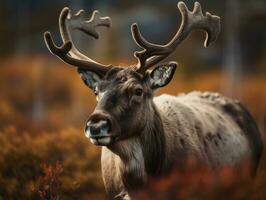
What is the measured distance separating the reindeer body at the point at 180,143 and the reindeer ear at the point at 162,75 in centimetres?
28

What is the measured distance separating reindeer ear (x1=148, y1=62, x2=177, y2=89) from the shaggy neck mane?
0.70 ft

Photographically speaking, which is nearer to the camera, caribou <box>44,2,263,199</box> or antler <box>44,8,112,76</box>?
caribou <box>44,2,263,199</box>

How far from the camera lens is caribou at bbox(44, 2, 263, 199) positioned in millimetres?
Answer: 8914

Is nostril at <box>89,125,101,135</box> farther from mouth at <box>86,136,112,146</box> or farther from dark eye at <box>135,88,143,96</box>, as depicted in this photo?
dark eye at <box>135,88,143,96</box>

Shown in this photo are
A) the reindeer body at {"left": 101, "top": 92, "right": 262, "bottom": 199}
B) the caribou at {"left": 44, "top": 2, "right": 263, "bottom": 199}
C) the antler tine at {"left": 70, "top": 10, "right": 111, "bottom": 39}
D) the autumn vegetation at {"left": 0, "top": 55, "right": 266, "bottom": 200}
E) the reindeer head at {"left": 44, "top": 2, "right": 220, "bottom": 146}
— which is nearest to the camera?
the autumn vegetation at {"left": 0, "top": 55, "right": 266, "bottom": 200}

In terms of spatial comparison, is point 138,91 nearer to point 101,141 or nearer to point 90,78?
point 90,78

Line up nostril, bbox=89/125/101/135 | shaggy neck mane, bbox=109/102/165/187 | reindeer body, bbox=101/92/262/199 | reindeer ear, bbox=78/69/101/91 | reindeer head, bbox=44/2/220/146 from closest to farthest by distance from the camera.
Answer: nostril, bbox=89/125/101/135 < reindeer head, bbox=44/2/220/146 < shaggy neck mane, bbox=109/102/165/187 < reindeer body, bbox=101/92/262/199 < reindeer ear, bbox=78/69/101/91

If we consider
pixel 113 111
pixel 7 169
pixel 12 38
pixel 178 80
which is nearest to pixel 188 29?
pixel 113 111

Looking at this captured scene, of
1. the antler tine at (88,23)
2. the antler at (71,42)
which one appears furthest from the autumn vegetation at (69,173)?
the antler tine at (88,23)

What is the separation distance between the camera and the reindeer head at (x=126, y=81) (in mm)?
8641

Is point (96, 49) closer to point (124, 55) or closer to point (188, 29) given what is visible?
point (124, 55)

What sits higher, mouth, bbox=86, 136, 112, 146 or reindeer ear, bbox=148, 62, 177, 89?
reindeer ear, bbox=148, 62, 177, 89

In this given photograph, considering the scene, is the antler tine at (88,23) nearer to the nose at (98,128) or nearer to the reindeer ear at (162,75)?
the reindeer ear at (162,75)

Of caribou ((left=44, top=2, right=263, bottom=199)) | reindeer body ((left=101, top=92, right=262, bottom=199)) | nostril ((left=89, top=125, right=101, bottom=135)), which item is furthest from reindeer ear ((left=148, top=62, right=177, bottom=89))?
nostril ((left=89, top=125, right=101, bottom=135))
